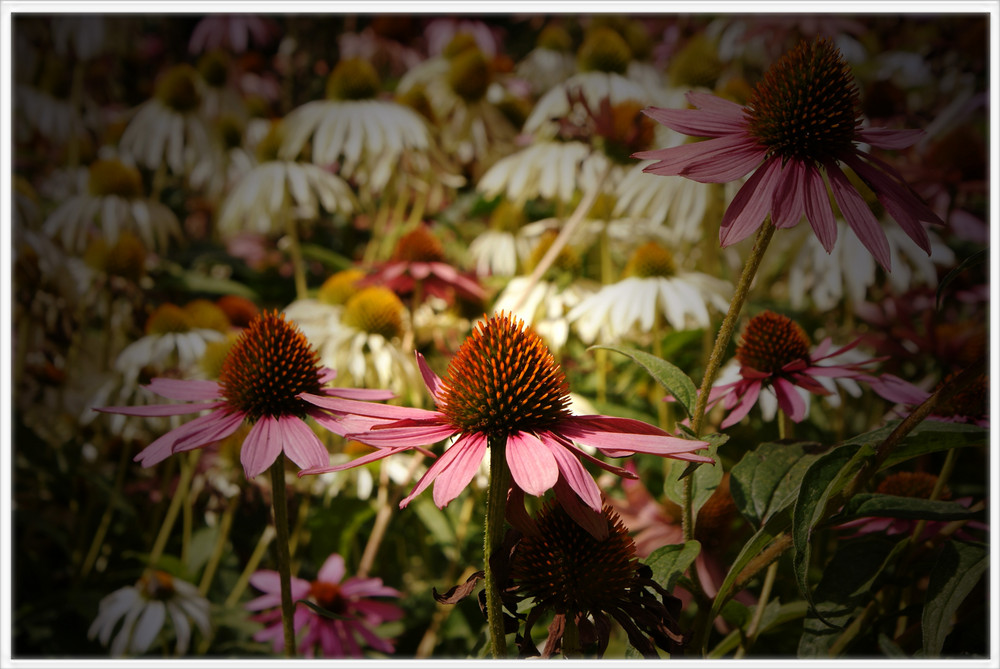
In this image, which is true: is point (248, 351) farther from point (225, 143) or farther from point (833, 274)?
point (225, 143)

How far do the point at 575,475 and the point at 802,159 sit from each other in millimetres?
225

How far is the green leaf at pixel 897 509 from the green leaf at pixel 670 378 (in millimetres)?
121

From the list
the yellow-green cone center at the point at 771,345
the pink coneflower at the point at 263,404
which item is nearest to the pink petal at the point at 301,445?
the pink coneflower at the point at 263,404

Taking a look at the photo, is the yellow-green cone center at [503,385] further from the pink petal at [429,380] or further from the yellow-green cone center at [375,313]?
the yellow-green cone center at [375,313]

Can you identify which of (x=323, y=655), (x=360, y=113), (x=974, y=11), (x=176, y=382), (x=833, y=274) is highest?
(x=360, y=113)

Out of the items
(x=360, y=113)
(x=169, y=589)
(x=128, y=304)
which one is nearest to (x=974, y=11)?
(x=360, y=113)

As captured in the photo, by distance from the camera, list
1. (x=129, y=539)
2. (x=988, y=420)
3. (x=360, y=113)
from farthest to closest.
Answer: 1. (x=360, y=113)
2. (x=129, y=539)
3. (x=988, y=420)

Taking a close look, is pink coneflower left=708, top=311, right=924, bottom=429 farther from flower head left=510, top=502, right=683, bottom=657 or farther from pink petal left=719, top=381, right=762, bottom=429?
flower head left=510, top=502, right=683, bottom=657

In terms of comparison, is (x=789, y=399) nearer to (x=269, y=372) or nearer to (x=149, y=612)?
(x=269, y=372)

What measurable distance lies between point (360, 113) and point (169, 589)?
28.5 inches

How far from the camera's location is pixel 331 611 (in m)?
0.67

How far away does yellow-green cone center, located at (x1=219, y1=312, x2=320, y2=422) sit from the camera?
17.8 inches

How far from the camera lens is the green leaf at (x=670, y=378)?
40 centimetres

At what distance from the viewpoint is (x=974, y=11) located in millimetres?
610
